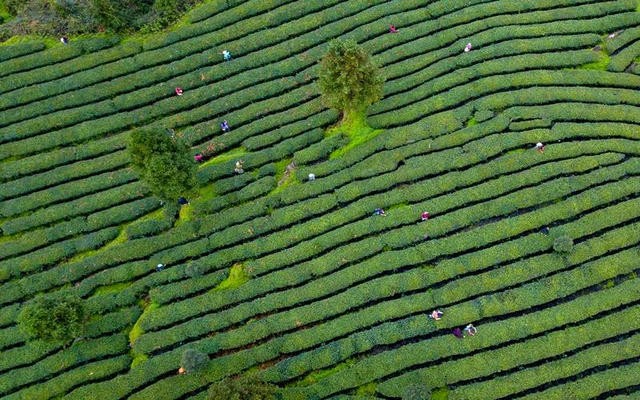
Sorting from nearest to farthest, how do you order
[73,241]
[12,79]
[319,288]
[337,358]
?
[337,358]
[319,288]
[73,241]
[12,79]

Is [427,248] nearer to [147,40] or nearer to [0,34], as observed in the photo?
[147,40]

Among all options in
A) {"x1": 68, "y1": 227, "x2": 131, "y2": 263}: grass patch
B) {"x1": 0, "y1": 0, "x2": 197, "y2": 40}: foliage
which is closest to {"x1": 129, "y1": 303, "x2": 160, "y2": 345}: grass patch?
{"x1": 68, "y1": 227, "x2": 131, "y2": 263}: grass patch

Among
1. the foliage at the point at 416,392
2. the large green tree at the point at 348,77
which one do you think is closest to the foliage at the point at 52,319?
the foliage at the point at 416,392

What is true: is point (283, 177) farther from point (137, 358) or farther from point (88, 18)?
point (88, 18)

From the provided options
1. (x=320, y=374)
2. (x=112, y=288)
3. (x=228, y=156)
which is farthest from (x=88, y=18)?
(x=320, y=374)

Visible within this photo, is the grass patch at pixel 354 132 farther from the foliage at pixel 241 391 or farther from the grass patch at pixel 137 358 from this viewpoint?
the grass patch at pixel 137 358

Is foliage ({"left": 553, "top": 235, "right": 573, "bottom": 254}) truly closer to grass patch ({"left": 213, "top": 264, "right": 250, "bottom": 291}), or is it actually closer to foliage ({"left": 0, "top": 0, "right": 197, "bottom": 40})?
grass patch ({"left": 213, "top": 264, "right": 250, "bottom": 291})

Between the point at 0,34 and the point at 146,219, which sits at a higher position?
the point at 0,34

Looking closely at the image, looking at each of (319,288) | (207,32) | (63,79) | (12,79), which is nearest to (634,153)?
(319,288)
